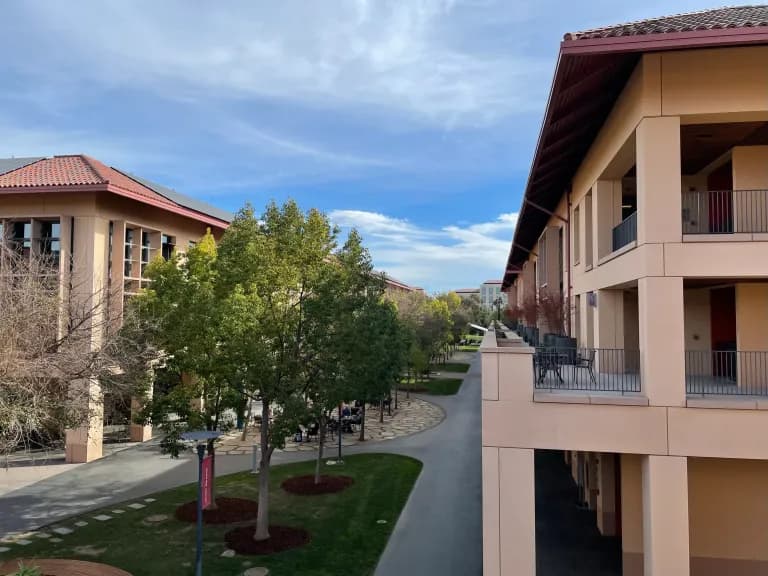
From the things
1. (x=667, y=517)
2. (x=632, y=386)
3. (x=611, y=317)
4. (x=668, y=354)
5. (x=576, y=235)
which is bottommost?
(x=667, y=517)

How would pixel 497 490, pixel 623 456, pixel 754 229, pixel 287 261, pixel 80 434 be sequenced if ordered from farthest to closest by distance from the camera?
pixel 80 434, pixel 287 261, pixel 623 456, pixel 754 229, pixel 497 490

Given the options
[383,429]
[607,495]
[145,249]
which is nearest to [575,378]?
[607,495]

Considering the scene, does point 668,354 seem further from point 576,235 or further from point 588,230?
point 576,235

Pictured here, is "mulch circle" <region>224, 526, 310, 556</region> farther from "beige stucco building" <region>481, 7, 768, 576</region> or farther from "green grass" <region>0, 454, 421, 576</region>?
"beige stucco building" <region>481, 7, 768, 576</region>

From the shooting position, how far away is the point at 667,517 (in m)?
8.82

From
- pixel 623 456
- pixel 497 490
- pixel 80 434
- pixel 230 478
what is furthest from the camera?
pixel 80 434

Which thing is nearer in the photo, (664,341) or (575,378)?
(664,341)

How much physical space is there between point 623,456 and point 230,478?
13182 mm

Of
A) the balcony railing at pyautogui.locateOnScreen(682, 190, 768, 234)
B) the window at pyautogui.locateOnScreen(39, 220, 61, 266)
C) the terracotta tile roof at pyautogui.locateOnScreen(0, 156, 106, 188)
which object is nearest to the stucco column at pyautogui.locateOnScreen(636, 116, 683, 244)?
the balcony railing at pyautogui.locateOnScreen(682, 190, 768, 234)

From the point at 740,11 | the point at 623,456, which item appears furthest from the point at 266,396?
the point at 740,11

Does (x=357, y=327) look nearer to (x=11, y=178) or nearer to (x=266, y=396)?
(x=266, y=396)

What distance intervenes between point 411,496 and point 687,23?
14.5 metres

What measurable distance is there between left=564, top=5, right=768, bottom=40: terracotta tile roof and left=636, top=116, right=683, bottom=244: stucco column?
139cm

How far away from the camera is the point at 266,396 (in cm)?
1241
